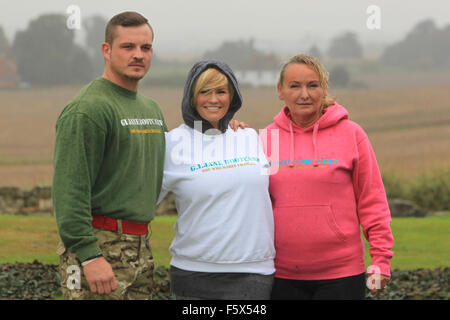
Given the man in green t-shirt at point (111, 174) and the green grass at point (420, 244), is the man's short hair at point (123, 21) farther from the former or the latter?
the green grass at point (420, 244)

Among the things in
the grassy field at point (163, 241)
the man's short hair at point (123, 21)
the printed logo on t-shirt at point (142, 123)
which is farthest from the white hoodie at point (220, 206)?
the grassy field at point (163, 241)

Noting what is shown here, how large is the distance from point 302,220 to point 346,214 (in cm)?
28

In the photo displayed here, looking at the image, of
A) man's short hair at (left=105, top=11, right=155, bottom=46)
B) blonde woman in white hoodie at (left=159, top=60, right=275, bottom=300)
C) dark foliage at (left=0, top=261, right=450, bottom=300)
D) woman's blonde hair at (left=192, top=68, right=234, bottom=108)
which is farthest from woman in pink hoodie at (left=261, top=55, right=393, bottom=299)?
dark foliage at (left=0, top=261, right=450, bottom=300)

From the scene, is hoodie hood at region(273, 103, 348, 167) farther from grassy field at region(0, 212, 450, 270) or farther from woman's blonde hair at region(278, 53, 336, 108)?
grassy field at region(0, 212, 450, 270)

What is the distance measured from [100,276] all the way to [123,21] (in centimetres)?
Answer: 154

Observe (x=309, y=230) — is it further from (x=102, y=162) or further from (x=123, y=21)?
(x=123, y=21)

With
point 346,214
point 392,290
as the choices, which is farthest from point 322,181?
point 392,290

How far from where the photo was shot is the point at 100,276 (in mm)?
A: 3516

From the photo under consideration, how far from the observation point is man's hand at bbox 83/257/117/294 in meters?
3.51

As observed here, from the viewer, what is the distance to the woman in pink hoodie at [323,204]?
374cm

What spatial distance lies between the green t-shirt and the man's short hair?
0.95 feet

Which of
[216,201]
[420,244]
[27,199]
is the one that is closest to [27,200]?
[27,199]
